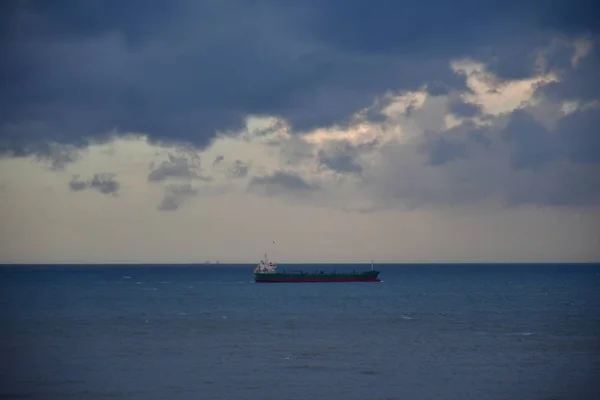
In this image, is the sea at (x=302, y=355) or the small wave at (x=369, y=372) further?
the small wave at (x=369, y=372)

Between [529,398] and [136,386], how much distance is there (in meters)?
27.0

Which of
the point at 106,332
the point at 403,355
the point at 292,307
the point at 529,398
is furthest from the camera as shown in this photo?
the point at 292,307

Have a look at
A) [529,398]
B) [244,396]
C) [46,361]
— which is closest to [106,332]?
[46,361]

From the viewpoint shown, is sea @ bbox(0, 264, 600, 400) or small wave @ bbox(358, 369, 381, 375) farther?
small wave @ bbox(358, 369, 381, 375)

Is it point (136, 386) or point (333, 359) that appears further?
point (333, 359)

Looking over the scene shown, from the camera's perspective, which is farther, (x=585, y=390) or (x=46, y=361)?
(x=46, y=361)

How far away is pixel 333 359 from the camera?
61469mm

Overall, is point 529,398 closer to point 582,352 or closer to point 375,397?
point 375,397

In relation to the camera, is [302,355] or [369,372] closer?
[369,372]

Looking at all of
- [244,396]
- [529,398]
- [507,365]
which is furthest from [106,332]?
[529,398]

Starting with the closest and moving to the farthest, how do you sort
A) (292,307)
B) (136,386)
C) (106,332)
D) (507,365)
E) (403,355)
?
1. (136,386)
2. (507,365)
3. (403,355)
4. (106,332)
5. (292,307)

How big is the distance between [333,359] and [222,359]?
948cm

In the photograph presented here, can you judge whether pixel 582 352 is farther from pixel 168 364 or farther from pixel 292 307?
pixel 292 307

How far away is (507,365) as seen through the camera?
58.7 m
